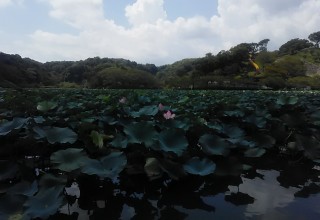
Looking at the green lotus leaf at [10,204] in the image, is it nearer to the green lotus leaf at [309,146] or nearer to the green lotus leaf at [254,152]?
the green lotus leaf at [254,152]

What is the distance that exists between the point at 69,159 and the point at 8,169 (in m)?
0.40

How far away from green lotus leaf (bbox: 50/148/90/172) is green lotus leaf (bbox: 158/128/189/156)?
53 cm

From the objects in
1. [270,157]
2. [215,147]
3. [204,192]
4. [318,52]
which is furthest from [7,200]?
[318,52]

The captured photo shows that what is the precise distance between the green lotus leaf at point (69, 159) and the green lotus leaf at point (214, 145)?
0.92m

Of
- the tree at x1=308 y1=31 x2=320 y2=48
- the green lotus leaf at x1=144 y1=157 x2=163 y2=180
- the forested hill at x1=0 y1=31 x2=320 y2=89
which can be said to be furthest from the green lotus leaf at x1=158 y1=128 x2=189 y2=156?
the tree at x1=308 y1=31 x2=320 y2=48

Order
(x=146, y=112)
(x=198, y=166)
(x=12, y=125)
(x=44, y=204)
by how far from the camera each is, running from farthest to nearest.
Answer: (x=146, y=112), (x=12, y=125), (x=198, y=166), (x=44, y=204)

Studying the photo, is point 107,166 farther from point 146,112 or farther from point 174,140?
point 146,112

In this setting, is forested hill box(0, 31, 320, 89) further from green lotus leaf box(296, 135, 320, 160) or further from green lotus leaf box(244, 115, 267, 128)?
green lotus leaf box(296, 135, 320, 160)

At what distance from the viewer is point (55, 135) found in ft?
7.32

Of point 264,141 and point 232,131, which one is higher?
point 232,131

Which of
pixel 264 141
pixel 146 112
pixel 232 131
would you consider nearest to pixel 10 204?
pixel 146 112

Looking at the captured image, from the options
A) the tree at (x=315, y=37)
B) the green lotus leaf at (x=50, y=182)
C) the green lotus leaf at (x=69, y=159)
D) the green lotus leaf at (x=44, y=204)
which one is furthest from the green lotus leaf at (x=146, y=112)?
the tree at (x=315, y=37)

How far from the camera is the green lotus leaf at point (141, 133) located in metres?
2.25

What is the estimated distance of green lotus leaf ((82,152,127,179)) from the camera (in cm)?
173
